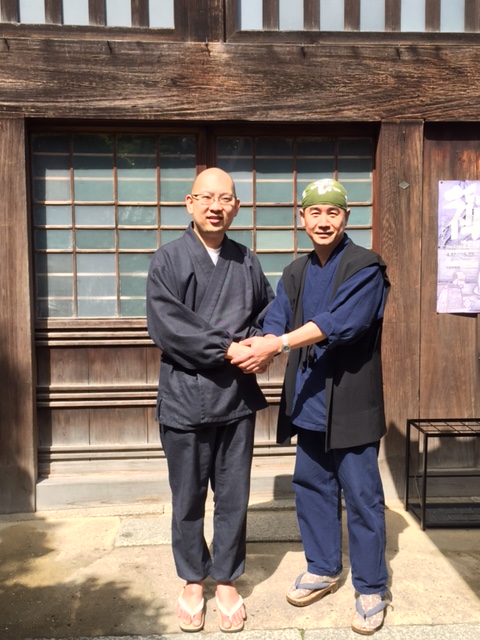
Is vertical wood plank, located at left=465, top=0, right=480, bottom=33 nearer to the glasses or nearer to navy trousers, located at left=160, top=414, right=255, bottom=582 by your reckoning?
the glasses

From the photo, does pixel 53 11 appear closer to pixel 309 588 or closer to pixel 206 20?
pixel 206 20

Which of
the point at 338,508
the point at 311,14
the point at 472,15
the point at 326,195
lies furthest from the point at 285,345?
the point at 472,15

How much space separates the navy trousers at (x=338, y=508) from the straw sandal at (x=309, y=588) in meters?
0.04

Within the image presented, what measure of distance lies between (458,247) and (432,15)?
168cm

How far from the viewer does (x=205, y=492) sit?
3.25 m

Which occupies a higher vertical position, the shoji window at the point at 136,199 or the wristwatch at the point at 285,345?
the shoji window at the point at 136,199

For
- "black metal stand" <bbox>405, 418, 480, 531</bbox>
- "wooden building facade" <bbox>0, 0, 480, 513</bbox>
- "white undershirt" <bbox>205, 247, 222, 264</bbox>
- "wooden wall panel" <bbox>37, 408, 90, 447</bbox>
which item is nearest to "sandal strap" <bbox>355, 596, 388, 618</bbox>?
"black metal stand" <bbox>405, 418, 480, 531</bbox>

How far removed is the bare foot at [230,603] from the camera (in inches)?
124

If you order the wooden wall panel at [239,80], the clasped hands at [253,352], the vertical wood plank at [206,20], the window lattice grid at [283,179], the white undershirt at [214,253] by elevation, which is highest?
the vertical wood plank at [206,20]

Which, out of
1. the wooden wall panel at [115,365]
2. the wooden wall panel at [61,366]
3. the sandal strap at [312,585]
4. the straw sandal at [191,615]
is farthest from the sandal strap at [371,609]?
the wooden wall panel at [61,366]

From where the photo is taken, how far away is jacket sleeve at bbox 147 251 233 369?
3006 mm

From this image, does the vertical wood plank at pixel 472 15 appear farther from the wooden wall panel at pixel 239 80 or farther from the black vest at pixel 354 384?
the black vest at pixel 354 384

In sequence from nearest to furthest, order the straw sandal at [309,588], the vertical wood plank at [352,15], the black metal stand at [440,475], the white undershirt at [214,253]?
the white undershirt at [214,253], the straw sandal at [309,588], the black metal stand at [440,475], the vertical wood plank at [352,15]

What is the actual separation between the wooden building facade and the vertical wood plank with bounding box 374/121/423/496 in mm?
14
